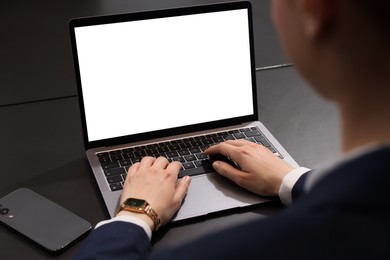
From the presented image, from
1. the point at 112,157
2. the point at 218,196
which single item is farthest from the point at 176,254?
the point at 112,157

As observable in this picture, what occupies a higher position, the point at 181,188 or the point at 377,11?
the point at 377,11

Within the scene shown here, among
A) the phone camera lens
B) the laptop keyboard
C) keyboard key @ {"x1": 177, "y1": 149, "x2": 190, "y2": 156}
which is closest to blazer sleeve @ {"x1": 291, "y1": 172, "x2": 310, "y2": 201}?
the laptop keyboard

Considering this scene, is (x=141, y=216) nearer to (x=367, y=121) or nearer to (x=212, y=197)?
(x=212, y=197)

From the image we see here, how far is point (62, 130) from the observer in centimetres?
→ 130

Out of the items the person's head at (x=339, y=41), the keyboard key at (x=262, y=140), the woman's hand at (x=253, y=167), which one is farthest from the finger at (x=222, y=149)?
the person's head at (x=339, y=41)

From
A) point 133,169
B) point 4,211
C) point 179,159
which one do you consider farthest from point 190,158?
point 4,211

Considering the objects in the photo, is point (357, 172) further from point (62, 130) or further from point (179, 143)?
point (62, 130)

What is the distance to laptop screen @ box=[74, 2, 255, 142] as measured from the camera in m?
1.17

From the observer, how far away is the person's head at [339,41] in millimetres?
483

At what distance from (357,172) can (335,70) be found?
0.29 ft

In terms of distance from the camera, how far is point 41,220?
3.41 feet

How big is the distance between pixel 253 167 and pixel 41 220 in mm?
370

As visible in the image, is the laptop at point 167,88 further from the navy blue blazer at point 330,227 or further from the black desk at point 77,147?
the navy blue blazer at point 330,227

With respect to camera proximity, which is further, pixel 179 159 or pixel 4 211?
pixel 179 159
